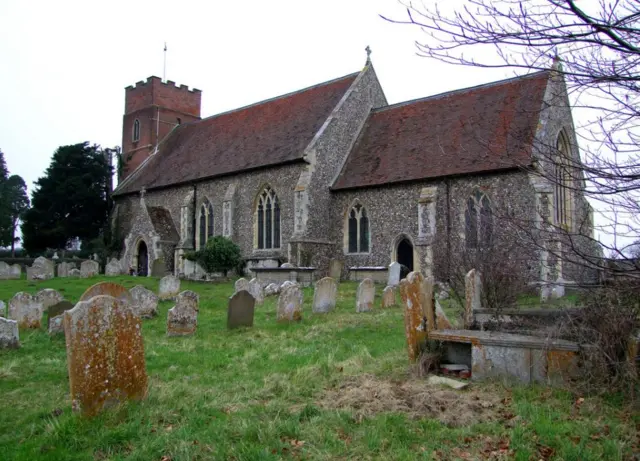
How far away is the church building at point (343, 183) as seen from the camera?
17094 mm

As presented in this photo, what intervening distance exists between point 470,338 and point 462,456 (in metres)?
2.04

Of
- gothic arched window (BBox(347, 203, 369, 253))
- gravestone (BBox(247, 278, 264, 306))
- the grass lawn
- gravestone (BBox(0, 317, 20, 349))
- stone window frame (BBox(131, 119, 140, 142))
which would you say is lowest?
the grass lawn

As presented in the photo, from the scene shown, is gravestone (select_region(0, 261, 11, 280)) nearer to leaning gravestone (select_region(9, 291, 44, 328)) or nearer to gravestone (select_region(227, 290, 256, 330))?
leaning gravestone (select_region(9, 291, 44, 328))

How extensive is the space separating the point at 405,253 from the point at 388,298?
6.64 metres

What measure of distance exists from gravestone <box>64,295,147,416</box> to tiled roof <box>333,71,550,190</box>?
45.8 feet

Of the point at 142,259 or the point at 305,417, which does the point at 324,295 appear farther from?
the point at 142,259

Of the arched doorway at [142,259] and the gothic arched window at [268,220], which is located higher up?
the gothic arched window at [268,220]

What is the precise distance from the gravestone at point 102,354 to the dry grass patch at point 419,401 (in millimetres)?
1746

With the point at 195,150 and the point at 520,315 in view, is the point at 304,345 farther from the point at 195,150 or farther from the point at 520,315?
the point at 195,150

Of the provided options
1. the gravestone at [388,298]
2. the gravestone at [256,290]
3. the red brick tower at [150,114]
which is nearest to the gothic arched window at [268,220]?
the gravestone at [256,290]

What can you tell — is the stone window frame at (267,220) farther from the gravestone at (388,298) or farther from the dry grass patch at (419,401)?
the dry grass patch at (419,401)

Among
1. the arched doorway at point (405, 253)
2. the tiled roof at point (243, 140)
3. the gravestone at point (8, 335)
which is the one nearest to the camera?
the gravestone at point (8, 335)

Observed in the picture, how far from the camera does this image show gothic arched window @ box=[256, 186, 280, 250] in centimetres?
2134

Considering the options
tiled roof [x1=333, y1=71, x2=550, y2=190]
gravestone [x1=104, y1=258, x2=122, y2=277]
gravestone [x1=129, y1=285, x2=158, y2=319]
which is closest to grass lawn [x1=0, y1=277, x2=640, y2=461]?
gravestone [x1=129, y1=285, x2=158, y2=319]
